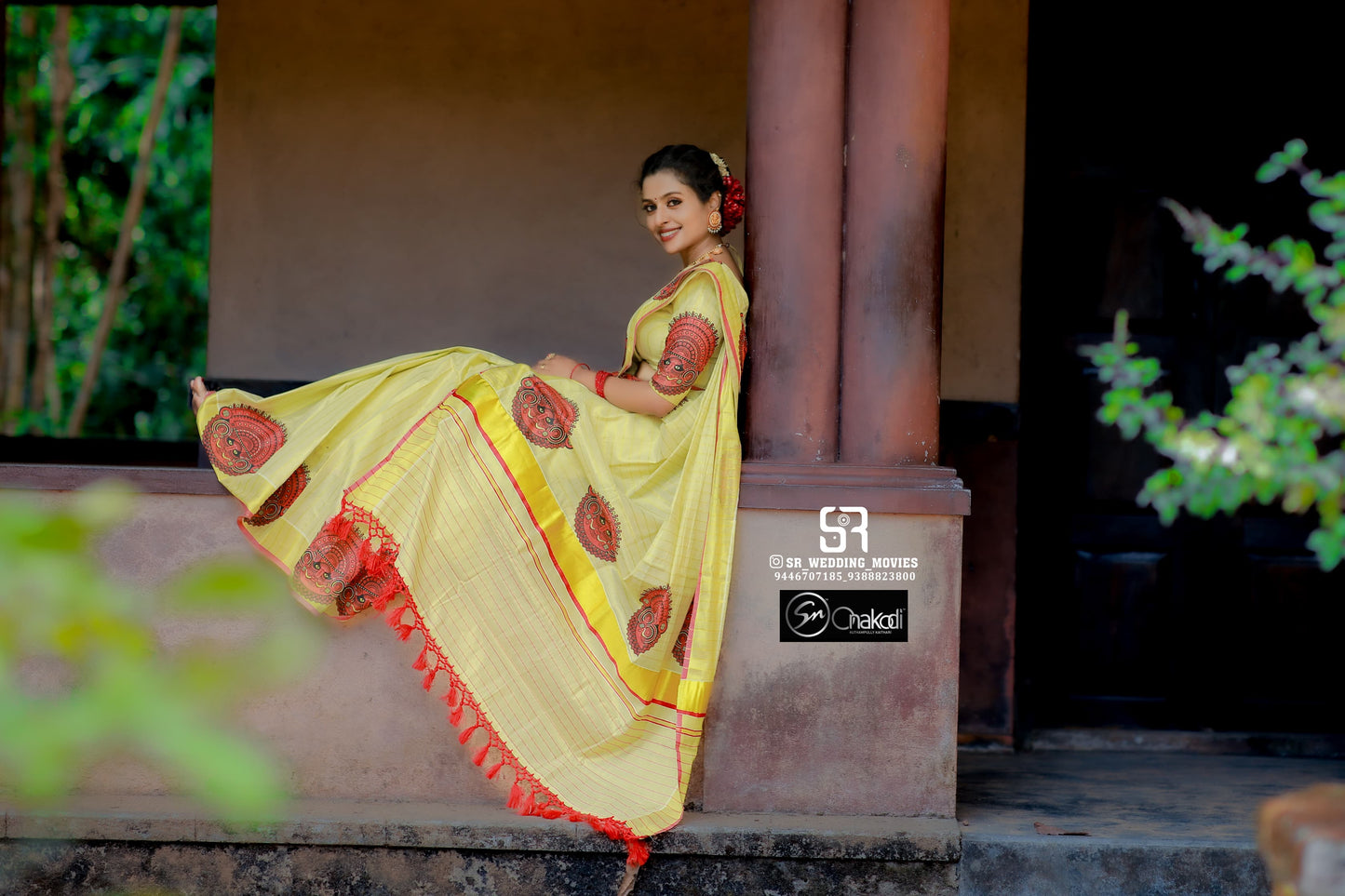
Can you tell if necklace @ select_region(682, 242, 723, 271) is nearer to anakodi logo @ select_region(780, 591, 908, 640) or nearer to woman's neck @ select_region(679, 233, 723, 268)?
woman's neck @ select_region(679, 233, 723, 268)

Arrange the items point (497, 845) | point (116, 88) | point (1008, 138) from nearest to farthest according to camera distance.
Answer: point (497, 845)
point (1008, 138)
point (116, 88)

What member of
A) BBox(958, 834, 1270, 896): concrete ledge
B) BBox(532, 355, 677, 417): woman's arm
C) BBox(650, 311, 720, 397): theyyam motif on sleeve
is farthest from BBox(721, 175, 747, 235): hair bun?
BBox(958, 834, 1270, 896): concrete ledge

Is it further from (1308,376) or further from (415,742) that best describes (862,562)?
(1308,376)

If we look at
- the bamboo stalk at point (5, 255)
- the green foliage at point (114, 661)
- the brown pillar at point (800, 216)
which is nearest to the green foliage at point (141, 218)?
the bamboo stalk at point (5, 255)

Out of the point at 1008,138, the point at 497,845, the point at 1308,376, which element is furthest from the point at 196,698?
the point at 1008,138

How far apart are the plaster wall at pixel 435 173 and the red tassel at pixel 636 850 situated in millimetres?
2159

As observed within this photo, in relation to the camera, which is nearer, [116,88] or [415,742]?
[415,742]

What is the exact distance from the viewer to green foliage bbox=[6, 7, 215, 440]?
1105 centimetres

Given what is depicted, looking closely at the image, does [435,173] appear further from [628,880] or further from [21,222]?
[21,222]

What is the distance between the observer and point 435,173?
16.2ft

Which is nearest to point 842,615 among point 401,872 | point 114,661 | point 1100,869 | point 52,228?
point 1100,869

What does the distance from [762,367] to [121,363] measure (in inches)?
399

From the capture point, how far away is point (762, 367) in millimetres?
3527

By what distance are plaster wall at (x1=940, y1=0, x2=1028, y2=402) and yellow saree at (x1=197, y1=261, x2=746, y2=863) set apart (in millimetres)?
1529
